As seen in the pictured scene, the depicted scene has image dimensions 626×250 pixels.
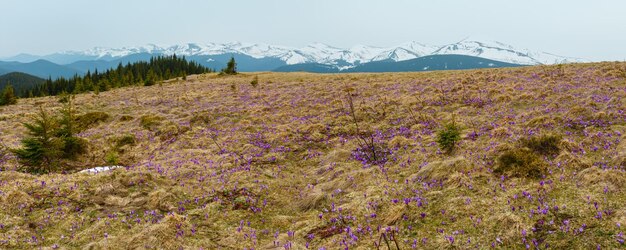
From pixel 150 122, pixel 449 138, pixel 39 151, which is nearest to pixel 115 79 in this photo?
pixel 150 122

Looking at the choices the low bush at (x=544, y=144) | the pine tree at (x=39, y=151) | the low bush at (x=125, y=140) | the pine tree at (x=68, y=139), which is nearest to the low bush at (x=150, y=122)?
the low bush at (x=125, y=140)

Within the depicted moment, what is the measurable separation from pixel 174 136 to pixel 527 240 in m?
18.0

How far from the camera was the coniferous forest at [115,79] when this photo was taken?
70450 mm

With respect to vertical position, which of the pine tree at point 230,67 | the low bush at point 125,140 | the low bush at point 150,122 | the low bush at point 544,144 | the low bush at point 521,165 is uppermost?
the pine tree at point 230,67

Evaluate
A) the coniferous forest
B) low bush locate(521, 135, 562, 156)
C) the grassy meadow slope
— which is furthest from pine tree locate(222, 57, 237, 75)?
low bush locate(521, 135, 562, 156)

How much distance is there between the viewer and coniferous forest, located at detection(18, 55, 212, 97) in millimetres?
70450

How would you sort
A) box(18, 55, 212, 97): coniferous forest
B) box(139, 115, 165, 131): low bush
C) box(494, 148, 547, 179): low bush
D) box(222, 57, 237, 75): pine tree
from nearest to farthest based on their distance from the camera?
box(494, 148, 547, 179): low bush, box(139, 115, 165, 131): low bush, box(18, 55, 212, 97): coniferous forest, box(222, 57, 237, 75): pine tree

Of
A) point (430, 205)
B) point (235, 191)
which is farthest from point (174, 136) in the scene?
point (430, 205)

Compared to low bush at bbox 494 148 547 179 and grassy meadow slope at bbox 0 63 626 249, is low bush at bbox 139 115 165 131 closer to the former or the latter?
grassy meadow slope at bbox 0 63 626 249

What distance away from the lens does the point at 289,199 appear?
10266 mm

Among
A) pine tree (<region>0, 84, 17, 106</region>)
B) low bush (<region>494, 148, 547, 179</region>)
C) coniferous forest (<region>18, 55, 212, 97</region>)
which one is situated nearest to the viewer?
low bush (<region>494, 148, 547, 179</region>)

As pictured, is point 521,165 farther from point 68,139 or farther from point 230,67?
point 230,67

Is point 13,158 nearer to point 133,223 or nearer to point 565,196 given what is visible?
point 133,223

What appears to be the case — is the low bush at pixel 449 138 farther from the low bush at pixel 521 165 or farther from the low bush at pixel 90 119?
the low bush at pixel 90 119
